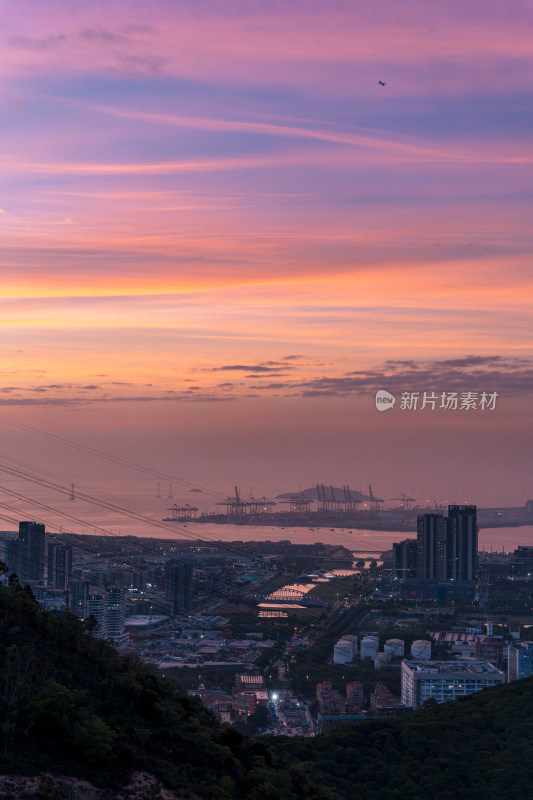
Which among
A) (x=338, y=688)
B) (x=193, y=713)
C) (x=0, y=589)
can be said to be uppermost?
(x=0, y=589)

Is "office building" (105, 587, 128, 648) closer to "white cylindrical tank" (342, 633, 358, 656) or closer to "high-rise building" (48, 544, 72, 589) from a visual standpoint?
"high-rise building" (48, 544, 72, 589)

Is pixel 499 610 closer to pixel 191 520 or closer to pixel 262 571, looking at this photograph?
pixel 262 571

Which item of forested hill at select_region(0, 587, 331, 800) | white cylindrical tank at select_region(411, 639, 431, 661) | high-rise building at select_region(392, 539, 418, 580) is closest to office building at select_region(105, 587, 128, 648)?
white cylindrical tank at select_region(411, 639, 431, 661)

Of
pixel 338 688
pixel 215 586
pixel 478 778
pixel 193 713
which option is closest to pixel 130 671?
pixel 193 713

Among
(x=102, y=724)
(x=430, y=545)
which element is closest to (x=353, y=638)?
(x=430, y=545)

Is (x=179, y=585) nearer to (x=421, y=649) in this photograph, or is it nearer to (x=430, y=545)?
(x=421, y=649)

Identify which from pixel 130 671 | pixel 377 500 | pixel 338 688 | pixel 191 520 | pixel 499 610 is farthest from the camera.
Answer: pixel 377 500

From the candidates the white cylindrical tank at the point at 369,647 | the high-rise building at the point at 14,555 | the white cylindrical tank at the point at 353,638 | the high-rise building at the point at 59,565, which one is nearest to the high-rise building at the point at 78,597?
the high-rise building at the point at 59,565
